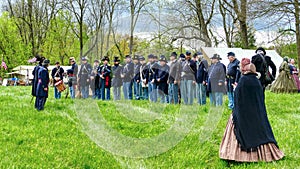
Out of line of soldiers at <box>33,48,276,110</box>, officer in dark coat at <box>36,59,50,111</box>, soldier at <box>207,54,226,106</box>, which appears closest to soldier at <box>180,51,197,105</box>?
line of soldiers at <box>33,48,276,110</box>

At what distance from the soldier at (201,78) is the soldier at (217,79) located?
0.45 m

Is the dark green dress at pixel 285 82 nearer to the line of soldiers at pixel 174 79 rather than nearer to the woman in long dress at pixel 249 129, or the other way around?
the line of soldiers at pixel 174 79

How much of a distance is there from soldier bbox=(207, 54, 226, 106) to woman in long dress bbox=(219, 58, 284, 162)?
4.62m

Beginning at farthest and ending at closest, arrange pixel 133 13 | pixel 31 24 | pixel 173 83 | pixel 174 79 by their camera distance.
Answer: pixel 31 24, pixel 173 83, pixel 174 79, pixel 133 13

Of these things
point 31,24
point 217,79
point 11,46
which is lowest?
point 217,79

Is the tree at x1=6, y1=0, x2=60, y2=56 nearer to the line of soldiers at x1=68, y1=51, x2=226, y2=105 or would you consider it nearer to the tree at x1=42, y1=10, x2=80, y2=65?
the tree at x1=42, y1=10, x2=80, y2=65

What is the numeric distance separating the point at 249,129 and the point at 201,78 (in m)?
6.43

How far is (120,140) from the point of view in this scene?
7.41 meters

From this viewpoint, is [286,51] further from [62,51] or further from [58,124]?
[58,124]

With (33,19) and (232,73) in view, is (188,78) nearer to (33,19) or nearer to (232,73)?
(232,73)

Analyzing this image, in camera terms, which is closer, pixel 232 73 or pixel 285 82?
pixel 232 73

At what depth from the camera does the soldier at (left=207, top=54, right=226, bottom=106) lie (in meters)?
11.1

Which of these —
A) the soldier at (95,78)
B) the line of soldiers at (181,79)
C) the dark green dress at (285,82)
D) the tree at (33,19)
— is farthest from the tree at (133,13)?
the tree at (33,19)

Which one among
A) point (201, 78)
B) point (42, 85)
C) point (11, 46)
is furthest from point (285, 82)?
point (11, 46)
